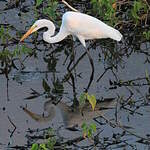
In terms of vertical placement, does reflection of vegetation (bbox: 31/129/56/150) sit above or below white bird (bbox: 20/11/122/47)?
below

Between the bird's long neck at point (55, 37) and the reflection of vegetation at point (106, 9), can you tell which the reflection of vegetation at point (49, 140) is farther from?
the reflection of vegetation at point (106, 9)

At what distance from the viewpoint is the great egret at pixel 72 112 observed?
6906 millimetres

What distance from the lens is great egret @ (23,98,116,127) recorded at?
22.7ft

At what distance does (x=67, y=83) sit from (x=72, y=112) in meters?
0.71

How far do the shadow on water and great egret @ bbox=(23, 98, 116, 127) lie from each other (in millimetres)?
31

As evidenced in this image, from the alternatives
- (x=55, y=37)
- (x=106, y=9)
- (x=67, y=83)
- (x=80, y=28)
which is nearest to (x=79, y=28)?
(x=80, y=28)

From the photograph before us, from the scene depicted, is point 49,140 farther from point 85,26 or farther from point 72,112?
point 85,26

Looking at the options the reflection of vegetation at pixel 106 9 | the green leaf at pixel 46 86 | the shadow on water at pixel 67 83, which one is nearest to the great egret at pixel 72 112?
the shadow on water at pixel 67 83

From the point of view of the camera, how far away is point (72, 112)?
7242 mm

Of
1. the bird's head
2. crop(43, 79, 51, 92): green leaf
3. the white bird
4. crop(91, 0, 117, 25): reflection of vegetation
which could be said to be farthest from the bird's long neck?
crop(43, 79, 51, 92): green leaf

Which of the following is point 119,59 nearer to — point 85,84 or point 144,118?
point 85,84

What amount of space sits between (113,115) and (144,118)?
1.11 feet

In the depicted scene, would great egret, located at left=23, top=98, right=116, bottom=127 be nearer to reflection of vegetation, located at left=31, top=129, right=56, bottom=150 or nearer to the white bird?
reflection of vegetation, located at left=31, top=129, right=56, bottom=150

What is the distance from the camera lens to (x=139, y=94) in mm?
7430
